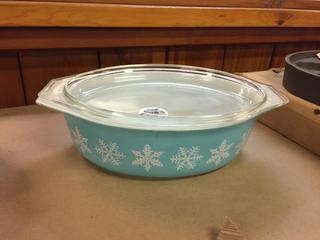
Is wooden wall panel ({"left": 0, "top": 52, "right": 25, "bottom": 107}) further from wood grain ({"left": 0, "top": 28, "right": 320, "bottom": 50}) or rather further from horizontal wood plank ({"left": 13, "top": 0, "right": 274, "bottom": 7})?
horizontal wood plank ({"left": 13, "top": 0, "right": 274, "bottom": 7})

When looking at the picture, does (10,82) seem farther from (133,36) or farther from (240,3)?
(240,3)

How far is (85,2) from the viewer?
555mm

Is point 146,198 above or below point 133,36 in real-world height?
below

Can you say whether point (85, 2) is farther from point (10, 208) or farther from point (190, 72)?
point (10, 208)

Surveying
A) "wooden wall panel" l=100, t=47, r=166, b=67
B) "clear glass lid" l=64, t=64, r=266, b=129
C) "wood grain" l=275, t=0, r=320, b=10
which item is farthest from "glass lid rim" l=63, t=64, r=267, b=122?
"wood grain" l=275, t=0, r=320, b=10

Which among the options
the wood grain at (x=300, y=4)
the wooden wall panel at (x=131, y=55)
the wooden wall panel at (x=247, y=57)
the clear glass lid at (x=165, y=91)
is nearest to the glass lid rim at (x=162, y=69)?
the clear glass lid at (x=165, y=91)

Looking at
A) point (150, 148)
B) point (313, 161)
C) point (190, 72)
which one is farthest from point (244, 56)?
point (150, 148)

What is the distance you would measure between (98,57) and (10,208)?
0.36 metres

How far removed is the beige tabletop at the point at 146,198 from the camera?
0.32 metres

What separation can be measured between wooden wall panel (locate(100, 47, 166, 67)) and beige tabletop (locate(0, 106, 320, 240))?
0.71ft

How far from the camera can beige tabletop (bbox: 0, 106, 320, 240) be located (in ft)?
1.05

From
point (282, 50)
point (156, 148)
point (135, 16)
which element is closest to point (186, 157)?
point (156, 148)

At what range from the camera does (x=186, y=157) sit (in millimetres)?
361

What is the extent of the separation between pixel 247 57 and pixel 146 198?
0.53 metres
